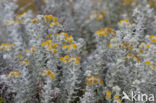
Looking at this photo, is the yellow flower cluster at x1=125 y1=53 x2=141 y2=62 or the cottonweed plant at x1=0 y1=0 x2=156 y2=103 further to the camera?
the yellow flower cluster at x1=125 y1=53 x2=141 y2=62

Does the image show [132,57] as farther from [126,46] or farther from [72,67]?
[72,67]

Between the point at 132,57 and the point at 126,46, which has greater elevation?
the point at 126,46

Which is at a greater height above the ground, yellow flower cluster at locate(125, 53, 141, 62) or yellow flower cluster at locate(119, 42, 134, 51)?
yellow flower cluster at locate(119, 42, 134, 51)

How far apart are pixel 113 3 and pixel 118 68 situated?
390 cm

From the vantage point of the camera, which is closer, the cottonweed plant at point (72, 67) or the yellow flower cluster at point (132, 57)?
the cottonweed plant at point (72, 67)

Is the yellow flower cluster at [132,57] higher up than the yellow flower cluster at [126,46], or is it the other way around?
the yellow flower cluster at [126,46]

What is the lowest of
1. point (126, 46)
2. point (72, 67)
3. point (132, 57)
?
point (72, 67)

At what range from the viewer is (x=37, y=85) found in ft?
9.66

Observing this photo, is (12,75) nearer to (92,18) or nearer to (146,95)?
(146,95)

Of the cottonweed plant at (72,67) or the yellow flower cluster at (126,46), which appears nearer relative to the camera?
the cottonweed plant at (72,67)

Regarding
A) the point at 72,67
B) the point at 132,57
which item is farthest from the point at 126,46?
the point at 72,67

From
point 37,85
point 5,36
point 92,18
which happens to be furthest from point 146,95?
point 5,36

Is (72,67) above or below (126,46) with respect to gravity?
below

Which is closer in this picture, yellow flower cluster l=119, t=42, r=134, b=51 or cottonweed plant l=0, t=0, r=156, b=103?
cottonweed plant l=0, t=0, r=156, b=103
